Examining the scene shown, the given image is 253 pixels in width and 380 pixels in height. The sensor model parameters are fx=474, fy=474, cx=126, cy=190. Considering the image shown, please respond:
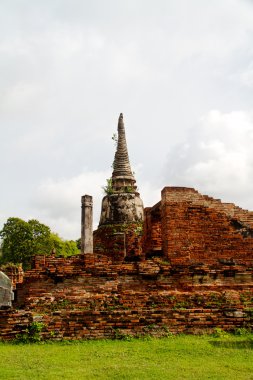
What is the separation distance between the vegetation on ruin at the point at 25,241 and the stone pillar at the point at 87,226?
17755mm

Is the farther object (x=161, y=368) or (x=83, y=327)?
(x=83, y=327)

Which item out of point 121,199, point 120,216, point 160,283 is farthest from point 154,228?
point 121,199

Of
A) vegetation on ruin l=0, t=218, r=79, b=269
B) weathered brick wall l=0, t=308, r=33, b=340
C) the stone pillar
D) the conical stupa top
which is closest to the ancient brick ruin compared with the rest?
weathered brick wall l=0, t=308, r=33, b=340

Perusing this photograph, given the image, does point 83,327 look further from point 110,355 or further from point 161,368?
point 161,368

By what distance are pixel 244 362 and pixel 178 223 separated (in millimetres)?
4458

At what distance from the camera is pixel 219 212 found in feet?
34.8

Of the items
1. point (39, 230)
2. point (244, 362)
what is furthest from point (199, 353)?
point (39, 230)

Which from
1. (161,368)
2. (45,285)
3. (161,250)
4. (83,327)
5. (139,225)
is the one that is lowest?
(161,368)

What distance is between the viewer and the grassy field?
5.68 m

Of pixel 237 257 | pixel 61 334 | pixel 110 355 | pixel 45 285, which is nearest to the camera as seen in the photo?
pixel 110 355

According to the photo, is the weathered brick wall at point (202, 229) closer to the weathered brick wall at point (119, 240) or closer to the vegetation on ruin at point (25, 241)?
the weathered brick wall at point (119, 240)

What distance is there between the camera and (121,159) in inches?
904

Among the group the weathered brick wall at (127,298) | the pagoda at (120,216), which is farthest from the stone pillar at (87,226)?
the weathered brick wall at (127,298)

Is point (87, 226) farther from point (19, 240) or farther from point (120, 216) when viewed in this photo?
point (19, 240)
